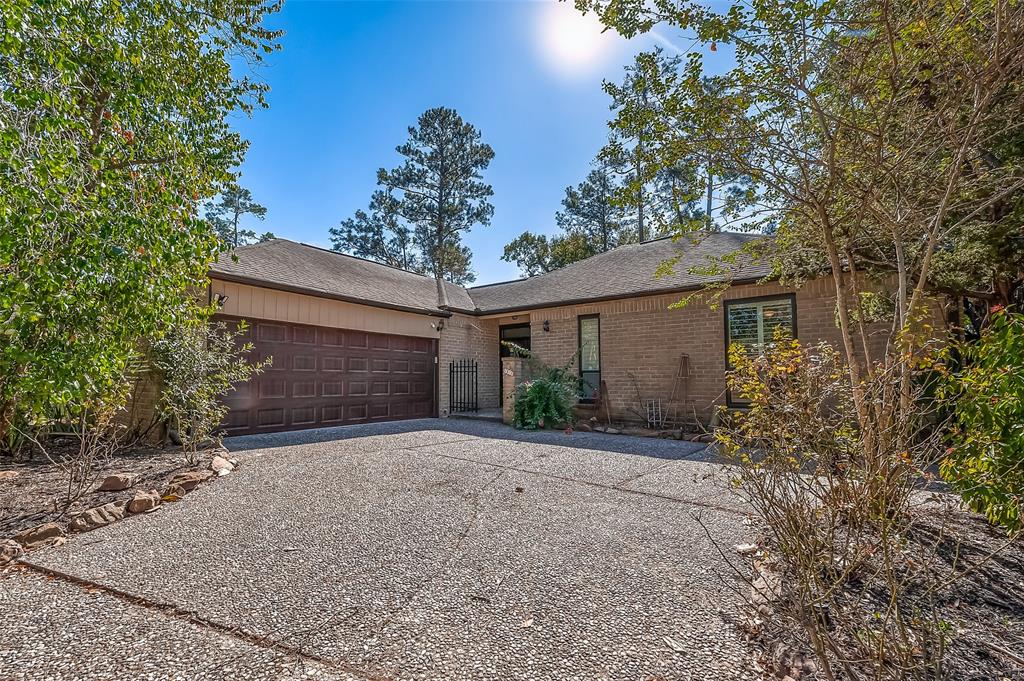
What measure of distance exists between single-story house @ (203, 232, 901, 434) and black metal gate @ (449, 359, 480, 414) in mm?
35

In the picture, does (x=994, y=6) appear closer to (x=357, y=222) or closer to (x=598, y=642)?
(x=598, y=642)

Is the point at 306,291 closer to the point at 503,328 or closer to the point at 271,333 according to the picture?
the point at 271,333

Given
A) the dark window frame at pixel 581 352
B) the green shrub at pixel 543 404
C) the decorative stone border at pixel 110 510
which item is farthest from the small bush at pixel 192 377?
the dark window frame at pixel 581 352

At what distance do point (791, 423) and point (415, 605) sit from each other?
7.39 ft

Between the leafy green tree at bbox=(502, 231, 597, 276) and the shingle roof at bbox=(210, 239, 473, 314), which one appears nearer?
the shingle roof at bbox=(210, 239, 473, 314)

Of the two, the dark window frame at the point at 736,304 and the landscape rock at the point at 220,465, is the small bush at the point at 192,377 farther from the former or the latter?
the dark window frame at the point at 736,304

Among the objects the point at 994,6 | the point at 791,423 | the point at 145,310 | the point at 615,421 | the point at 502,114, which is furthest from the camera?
the point at 502,114

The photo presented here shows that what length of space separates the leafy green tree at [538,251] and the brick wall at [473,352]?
13.4m

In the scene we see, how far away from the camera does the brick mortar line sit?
2012 mm

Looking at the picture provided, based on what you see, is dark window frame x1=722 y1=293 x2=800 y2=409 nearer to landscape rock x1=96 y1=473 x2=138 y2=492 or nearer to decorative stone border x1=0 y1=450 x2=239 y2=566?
decorative stone border x1=0 y1=450 x2=239 y2=566

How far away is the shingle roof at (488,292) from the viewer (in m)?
9.09

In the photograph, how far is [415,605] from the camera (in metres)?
2.53

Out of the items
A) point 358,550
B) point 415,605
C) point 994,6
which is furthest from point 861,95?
point 358,550

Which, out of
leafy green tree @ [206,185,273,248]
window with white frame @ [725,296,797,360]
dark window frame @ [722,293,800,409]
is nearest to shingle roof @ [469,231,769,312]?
dark window frame @ [722,293,800,409]
